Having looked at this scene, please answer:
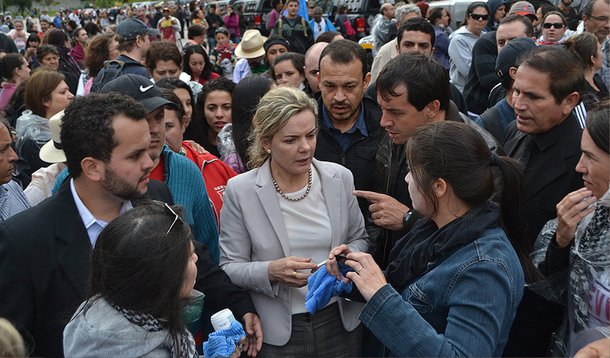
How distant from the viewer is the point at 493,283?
2.03 meters

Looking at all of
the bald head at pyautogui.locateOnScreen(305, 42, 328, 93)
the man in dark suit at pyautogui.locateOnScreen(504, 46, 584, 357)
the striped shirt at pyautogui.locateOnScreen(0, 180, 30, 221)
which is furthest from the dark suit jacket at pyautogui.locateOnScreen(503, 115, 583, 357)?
the striped shirt at pyautogui.locateOnScreen(0, 180, 30, 221)

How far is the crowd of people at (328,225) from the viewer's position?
2047mm

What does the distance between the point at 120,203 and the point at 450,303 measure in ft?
4.86

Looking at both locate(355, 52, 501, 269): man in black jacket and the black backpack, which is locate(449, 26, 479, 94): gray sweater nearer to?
the black backpack

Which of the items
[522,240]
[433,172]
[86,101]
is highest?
[86,101]

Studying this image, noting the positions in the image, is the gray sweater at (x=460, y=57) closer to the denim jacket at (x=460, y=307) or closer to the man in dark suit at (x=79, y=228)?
the man in dark suit at (x=79, y=228)

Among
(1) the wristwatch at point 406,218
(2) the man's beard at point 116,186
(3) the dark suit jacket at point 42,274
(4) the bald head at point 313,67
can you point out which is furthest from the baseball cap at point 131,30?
(1) the wristwatch at point 406,218

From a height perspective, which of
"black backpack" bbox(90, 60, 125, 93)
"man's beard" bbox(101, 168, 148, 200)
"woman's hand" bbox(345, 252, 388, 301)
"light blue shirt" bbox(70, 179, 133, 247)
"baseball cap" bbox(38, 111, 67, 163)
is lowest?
"black backpack" bbox(90, 60, 125, 93)

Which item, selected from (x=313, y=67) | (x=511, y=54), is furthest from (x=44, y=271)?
(x=511, y=54)

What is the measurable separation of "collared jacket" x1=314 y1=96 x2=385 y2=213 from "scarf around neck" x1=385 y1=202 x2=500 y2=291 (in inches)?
42.2

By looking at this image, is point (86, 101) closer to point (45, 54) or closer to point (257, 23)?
point (45, 54)

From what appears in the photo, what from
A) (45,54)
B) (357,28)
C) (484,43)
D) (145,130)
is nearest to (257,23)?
(357,28)

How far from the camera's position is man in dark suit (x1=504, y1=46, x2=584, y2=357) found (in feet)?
9.85

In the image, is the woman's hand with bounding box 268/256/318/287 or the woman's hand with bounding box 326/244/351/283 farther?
the woman's hand with bounding box 268/256/318/287
